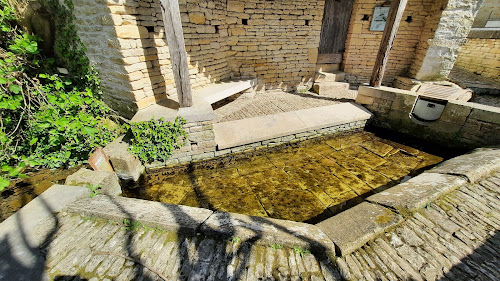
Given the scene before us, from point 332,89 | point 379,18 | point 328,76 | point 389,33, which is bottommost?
point 332,89

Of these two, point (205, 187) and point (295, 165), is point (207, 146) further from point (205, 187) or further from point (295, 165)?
point (295, 165)

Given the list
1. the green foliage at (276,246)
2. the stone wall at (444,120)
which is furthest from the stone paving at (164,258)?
the stone wall at (444,120)

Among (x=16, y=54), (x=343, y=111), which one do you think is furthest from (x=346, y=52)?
(x=16, y=54)

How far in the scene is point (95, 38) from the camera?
3.65m

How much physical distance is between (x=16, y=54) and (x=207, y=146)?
12.9ft

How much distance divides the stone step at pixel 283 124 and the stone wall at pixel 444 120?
0.40 metres

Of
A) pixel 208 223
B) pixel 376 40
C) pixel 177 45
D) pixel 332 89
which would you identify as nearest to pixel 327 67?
pixel 332 89

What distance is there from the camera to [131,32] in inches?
136

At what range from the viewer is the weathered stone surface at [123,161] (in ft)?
10.8

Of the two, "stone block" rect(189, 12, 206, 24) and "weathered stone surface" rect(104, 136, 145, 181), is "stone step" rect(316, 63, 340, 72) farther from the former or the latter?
"weathered stone surface" rect(104, 136, 145, 181)

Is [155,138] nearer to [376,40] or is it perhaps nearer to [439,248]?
[439,248]

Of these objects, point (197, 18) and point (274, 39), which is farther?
point (274, 39)

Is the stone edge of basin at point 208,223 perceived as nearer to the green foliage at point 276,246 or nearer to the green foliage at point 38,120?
the green foliage at point 276,246

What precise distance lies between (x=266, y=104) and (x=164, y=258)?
16.1 ft
